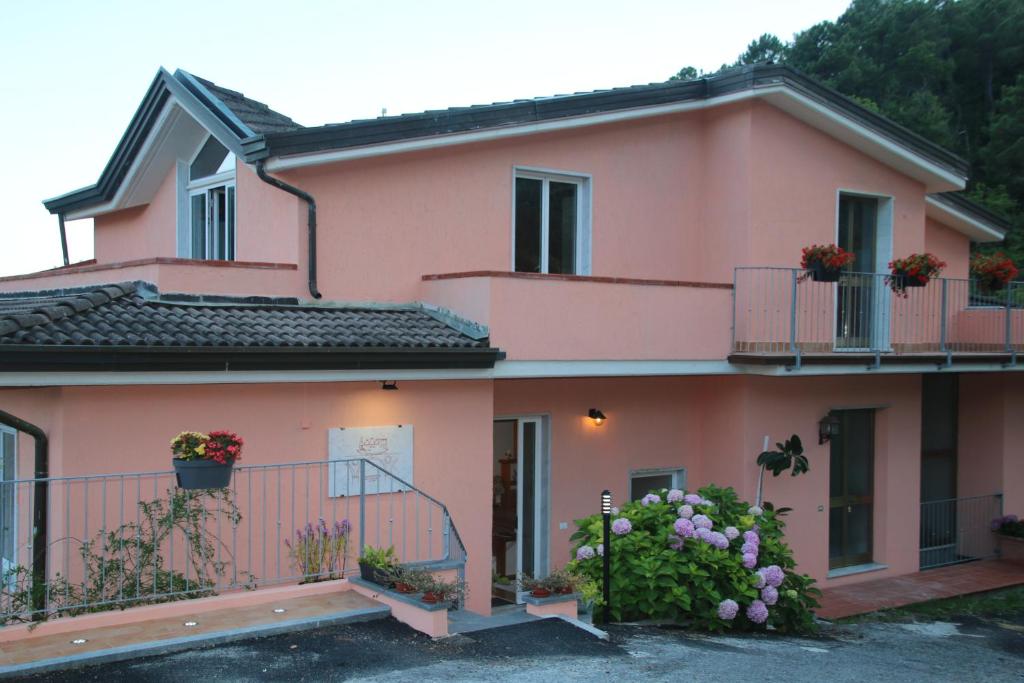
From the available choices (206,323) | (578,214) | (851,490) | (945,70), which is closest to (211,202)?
(206,323)

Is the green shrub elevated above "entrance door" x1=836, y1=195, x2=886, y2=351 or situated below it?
below

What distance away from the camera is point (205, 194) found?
1420 cm

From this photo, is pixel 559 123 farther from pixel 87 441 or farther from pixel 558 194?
pixel 87 441

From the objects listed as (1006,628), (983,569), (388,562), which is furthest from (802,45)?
(388,562)

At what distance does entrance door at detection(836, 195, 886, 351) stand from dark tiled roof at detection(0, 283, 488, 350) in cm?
622

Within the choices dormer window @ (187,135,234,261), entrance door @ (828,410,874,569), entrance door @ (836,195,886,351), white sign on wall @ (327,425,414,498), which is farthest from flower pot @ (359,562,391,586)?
entrance door @ (828,410,874,569)

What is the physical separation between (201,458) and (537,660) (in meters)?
3.09

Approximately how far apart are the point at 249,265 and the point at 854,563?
10.1 metres

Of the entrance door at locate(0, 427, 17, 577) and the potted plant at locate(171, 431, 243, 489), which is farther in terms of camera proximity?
the entrance door at locate(0, 427, 17, 577)

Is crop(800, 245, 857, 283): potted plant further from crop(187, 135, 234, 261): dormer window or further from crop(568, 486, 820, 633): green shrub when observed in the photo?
crop(187, 135, 234, 261): dormer window

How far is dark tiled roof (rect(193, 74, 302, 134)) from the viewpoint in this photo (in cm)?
1222

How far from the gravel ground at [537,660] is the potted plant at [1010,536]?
7.40m

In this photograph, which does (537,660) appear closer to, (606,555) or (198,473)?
(606,555)

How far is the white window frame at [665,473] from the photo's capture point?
14219mm
